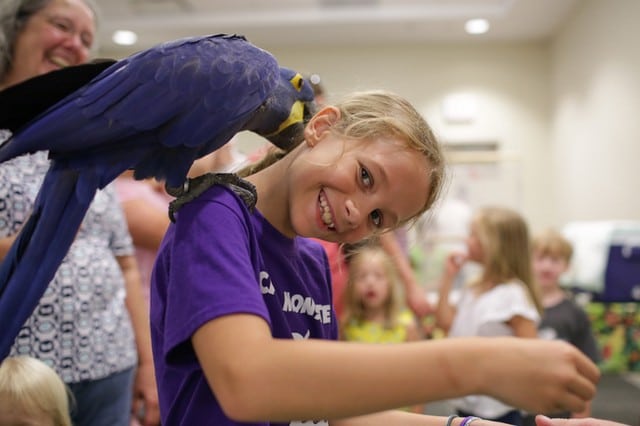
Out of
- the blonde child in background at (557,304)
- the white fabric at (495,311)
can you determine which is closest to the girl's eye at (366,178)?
the white fabric at (495,311)

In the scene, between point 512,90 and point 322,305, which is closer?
point 322,305

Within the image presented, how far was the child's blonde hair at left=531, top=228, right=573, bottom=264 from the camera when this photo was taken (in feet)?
9.39

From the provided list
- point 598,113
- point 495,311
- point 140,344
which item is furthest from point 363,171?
point 598,113

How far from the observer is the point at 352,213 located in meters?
0.67

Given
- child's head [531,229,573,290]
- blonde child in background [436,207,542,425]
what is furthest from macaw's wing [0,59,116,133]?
child's head [531,229,573,290]

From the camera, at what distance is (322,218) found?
0.69 metres

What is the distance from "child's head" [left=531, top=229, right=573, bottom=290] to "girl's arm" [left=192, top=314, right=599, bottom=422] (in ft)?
7.88

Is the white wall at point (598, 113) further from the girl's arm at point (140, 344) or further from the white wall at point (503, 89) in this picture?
the girl's arm at point (140, 344)

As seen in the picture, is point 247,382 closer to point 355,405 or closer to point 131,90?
point 355,405

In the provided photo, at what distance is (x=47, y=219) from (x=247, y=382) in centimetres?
37

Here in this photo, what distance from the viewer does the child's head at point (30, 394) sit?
41.8 inches

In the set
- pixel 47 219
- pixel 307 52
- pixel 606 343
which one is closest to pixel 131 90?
pixel 47 219

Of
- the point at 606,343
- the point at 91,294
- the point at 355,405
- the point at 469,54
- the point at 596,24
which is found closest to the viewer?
the point at 355,405

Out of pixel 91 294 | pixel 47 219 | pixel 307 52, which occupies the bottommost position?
pixel 91 294
